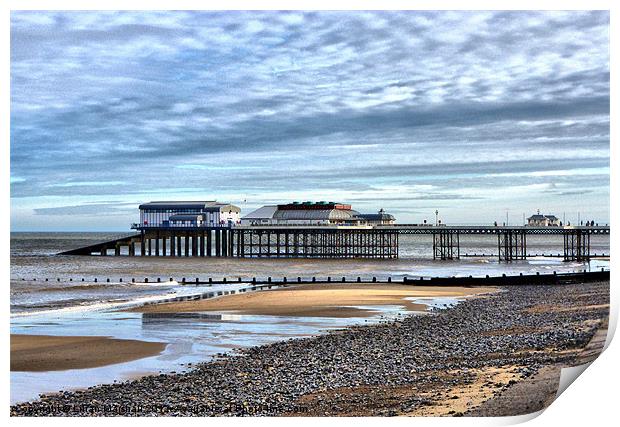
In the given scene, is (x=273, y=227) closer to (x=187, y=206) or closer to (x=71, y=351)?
(x=187, y=206)

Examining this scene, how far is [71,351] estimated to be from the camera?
1422cm

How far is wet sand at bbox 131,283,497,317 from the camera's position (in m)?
20.4

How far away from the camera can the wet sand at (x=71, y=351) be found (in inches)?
514

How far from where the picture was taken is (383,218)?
213ft

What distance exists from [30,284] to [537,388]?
25435 millimetres

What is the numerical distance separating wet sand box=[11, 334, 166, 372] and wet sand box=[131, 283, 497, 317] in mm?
5051

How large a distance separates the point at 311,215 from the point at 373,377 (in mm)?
50445

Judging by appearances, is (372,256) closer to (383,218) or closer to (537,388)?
(383,218)

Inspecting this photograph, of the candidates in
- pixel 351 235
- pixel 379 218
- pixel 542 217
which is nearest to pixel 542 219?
pixel 542 217

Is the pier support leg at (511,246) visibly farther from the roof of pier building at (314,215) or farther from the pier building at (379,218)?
the roof of pier building at (314,215)

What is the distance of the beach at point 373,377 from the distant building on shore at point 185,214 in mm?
45063

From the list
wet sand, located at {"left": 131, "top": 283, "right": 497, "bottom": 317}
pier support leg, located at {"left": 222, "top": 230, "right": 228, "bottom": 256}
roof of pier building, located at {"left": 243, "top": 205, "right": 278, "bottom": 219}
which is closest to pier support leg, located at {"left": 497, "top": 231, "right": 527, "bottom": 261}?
roof of pier building, located at {"left": 243, "top": 205, "right": 278, "bottom": 219}

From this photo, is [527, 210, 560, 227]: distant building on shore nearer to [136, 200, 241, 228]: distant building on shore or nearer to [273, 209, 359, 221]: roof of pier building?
[273, 209, 359, 221]: roof of pier building

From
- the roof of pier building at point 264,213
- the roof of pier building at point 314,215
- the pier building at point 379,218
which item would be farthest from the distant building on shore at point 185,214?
the pier building at point 379,218
